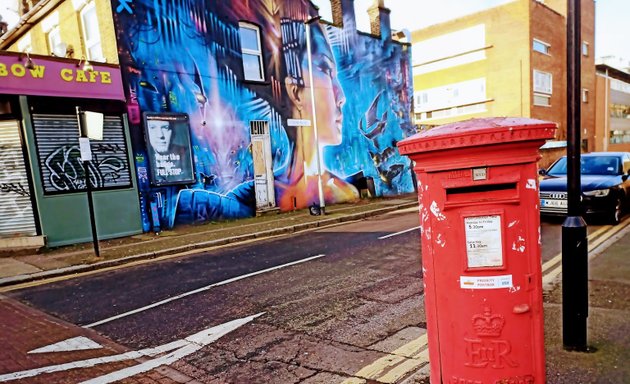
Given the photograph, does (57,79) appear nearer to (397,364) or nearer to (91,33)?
(91,33)

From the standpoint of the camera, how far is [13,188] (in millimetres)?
10133

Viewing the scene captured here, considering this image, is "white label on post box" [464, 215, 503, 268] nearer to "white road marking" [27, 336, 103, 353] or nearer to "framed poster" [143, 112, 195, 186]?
"white road marking" [27, 336, 103, 353]

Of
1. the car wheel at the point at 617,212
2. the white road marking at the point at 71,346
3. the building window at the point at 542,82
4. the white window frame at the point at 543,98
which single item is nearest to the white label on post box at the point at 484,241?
the white road marking at the point at 71,346

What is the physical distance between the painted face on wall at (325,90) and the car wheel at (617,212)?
10926 mm

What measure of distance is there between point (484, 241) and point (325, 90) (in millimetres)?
16076

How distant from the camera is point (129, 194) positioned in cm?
1177

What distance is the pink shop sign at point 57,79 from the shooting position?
31.5ft

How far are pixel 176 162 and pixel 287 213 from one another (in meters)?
4.63

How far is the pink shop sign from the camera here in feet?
31.5

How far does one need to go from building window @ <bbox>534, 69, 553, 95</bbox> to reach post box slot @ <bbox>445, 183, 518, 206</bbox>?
3691cm

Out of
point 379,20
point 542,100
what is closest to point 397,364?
point 379,20

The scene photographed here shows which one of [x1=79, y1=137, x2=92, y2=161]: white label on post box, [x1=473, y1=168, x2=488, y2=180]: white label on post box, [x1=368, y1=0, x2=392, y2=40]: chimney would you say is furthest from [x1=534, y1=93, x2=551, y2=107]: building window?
[x1=473, y1=168, x2=488, y2=180]: white label on post box

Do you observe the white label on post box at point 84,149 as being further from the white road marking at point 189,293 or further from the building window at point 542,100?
the building window at point 542,100

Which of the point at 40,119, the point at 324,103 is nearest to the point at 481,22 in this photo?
the point at 324,103
